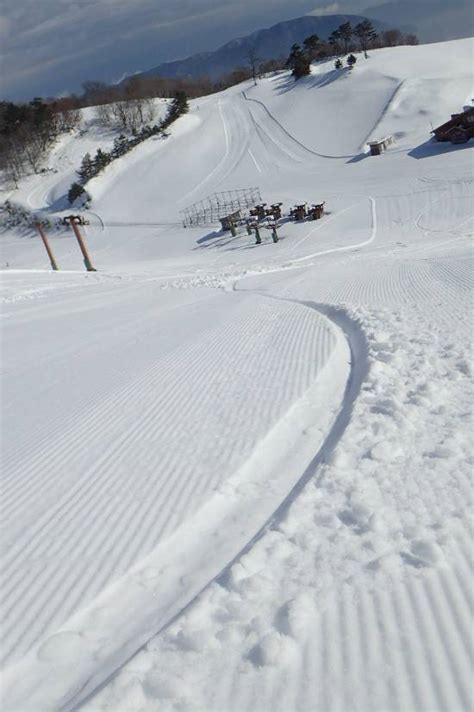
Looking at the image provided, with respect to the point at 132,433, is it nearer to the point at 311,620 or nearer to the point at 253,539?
the point at 253,539

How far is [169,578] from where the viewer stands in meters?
3.72

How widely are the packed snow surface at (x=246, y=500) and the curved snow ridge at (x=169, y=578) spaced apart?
0.6 inches

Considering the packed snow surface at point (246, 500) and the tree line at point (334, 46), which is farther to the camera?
the tree line at point (334, 46)

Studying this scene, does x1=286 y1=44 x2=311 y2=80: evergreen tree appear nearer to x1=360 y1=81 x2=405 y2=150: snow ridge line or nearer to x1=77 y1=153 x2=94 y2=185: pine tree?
x1=360 y1=81 x2=405 y2=150: snow ridge line

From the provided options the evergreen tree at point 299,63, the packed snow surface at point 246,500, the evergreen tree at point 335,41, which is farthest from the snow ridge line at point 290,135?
the packed snow surface at point 246,500

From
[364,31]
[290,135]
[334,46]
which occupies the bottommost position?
[290,135]

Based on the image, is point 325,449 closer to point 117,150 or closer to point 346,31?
point 117,150

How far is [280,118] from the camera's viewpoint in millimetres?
49312

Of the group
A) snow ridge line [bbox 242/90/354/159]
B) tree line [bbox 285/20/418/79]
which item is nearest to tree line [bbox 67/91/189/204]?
snow ridge line [bbox 242/90/354/159]

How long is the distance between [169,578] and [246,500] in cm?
99

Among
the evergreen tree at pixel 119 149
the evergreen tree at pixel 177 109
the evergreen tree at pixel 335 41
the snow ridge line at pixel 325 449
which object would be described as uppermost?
the evergreen tree at pixel 335 41

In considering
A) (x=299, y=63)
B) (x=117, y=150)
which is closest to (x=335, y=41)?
(x=299, y=63)

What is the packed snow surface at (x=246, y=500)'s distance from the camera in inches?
114

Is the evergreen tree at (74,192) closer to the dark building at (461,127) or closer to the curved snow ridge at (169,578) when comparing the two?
the dark building at (461,127)
